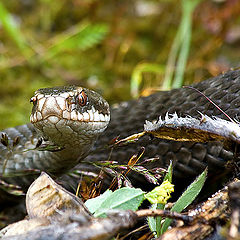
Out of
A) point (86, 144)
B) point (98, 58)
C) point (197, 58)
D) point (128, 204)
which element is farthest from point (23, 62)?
point (128, 204)

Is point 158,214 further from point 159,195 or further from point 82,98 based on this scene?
point 82,98

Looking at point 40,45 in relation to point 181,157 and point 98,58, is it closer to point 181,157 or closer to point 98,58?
point 98,58

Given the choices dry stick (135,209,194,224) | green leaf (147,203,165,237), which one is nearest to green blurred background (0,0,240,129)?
green leaf (147,203,165,237)

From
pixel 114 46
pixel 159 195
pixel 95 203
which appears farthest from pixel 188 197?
pixel 114 46

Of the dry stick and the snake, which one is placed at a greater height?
the snake

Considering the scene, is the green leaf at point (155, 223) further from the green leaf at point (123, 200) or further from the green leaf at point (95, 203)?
the green leaf at point (95, 203)

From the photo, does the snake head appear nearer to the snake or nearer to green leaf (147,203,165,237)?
the snake

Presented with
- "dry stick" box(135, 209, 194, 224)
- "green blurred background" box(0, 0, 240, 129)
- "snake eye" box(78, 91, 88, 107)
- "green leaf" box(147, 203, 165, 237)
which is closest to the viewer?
"dry stick" box(135, 209, 194, 224)
